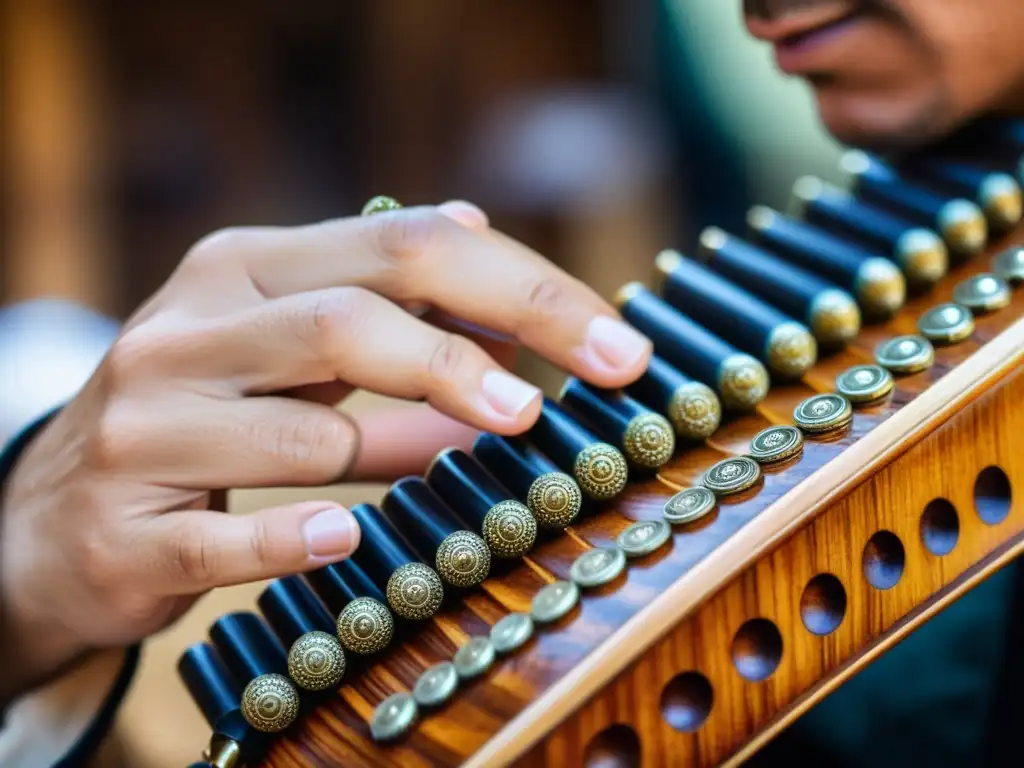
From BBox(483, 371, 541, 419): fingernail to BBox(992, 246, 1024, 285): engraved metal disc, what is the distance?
1.15 feet

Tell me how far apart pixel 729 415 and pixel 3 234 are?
10.4 ft

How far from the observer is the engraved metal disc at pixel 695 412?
0.72 metres

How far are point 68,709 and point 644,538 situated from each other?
0.62 meters

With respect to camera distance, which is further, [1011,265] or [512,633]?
[1011,265]

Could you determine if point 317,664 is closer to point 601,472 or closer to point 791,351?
point 601,472

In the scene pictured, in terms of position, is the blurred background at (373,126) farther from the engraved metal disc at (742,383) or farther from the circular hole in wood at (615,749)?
the circular hole in wood at (615,749)

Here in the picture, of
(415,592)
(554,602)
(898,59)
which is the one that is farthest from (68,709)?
(898,59)

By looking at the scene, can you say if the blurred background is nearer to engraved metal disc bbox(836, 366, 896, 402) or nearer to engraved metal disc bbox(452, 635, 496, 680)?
engraved metal disc bbox(836, 366, 896, 402)

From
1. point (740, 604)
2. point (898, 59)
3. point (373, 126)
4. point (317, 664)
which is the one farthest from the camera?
point (373, 126)

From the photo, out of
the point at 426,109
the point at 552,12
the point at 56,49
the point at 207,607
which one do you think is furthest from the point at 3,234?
the point at 207,607

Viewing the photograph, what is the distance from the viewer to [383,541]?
763 millimetres

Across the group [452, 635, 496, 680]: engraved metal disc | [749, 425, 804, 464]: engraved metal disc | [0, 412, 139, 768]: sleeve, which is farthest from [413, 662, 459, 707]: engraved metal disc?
[0, 412, 139, 768]: sleeve

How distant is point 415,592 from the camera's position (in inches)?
26.7

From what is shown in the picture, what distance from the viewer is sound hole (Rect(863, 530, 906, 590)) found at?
61cm
